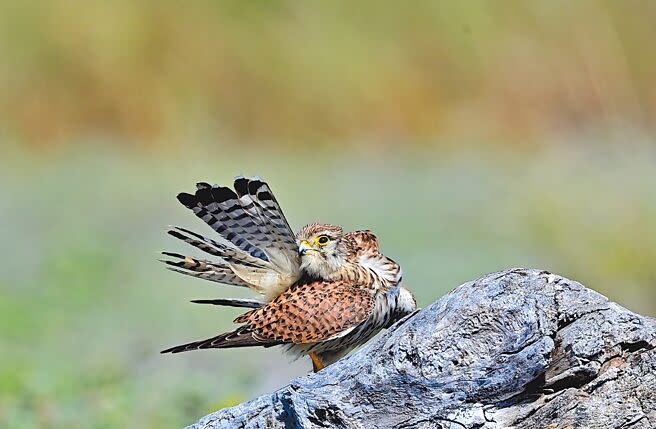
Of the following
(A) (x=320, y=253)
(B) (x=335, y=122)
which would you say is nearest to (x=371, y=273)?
(A) (x=320, y=253)

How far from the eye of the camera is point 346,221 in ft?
34.9

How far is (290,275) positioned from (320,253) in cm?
20

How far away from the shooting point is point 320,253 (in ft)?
18.9

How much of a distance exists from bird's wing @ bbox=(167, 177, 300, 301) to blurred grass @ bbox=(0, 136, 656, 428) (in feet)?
2.03

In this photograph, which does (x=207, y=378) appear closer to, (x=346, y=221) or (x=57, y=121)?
(x=346, y=221)

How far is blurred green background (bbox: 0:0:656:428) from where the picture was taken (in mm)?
10516

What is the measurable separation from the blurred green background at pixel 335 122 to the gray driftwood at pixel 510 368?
5.75 m

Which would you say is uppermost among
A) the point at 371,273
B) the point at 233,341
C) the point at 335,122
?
the point at 335,122

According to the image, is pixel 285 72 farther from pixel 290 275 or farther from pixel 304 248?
pixel 304 248

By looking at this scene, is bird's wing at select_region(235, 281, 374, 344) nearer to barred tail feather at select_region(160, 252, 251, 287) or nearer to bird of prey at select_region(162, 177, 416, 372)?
bird of prey at select_region(162, 177, 416, 372)

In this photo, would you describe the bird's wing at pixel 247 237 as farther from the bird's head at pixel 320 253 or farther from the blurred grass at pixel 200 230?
the blurred grass at pixel 200 230

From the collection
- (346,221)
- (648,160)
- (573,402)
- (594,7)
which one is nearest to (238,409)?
(573,402)

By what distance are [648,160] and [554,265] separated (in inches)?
91.4

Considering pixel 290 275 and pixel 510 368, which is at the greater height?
pixel 290 275
